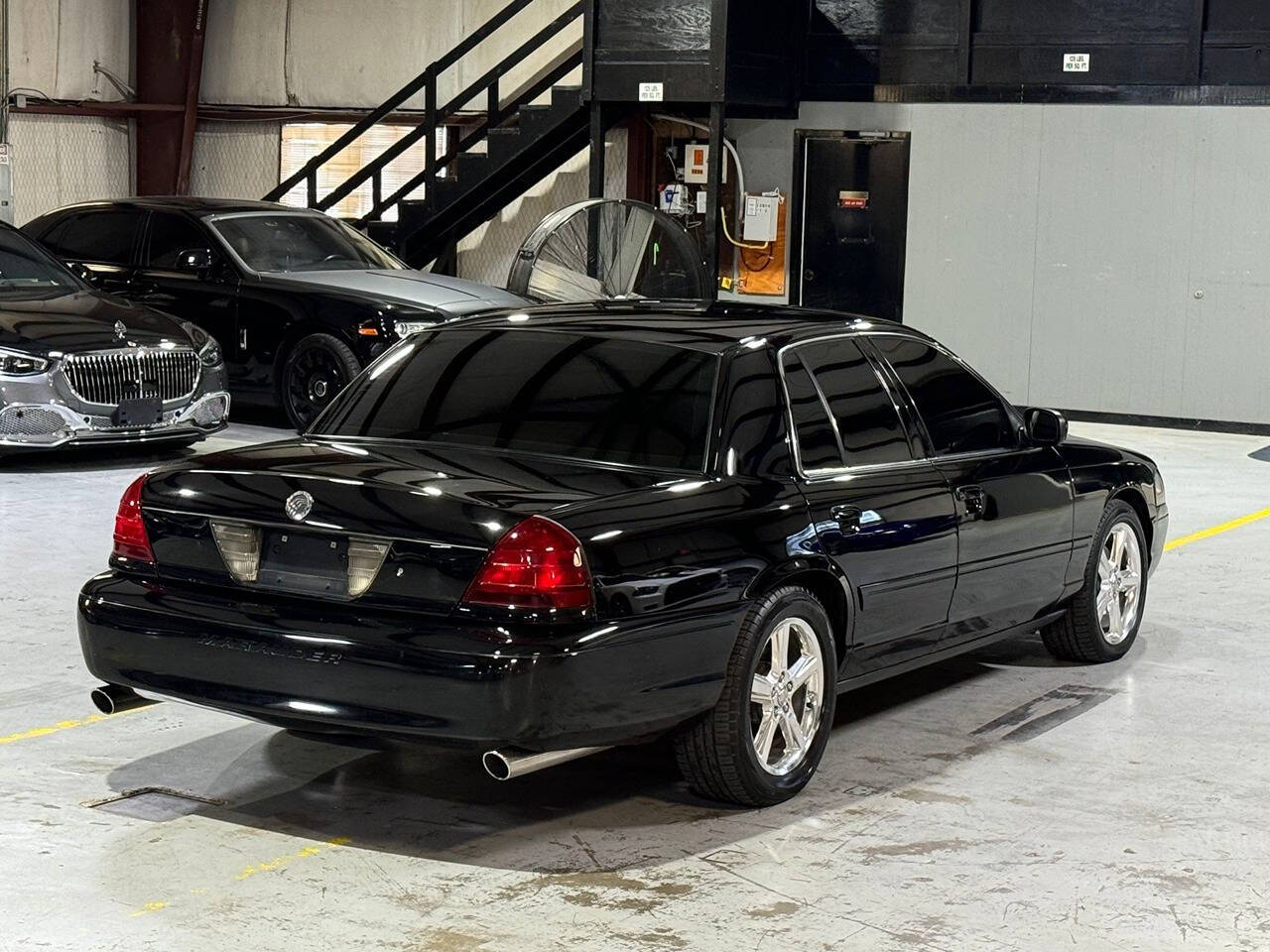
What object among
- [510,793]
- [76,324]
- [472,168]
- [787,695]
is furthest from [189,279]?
[787,695]

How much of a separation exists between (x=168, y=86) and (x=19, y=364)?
1107 centimetres

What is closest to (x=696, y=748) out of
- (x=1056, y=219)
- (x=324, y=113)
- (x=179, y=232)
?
(x=179, y=232)

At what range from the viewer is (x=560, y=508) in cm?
502

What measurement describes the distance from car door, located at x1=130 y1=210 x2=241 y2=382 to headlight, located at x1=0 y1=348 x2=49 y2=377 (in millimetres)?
2767

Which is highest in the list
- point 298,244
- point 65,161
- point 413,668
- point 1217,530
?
point 65,161

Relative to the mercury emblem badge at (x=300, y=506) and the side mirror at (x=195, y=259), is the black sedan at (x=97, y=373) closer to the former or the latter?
the side mirror at (x=195, y=259)

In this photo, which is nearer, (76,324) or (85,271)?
(76,324)

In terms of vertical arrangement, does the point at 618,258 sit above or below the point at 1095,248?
below

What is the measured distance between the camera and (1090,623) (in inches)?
292

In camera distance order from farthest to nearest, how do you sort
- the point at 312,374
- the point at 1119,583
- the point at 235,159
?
the point at 235,159 → the point at 312,374 → the point at 1119,583

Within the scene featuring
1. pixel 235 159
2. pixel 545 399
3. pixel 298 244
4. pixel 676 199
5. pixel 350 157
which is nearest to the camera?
pixel 545 399

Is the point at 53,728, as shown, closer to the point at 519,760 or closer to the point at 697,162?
the point at 519,760

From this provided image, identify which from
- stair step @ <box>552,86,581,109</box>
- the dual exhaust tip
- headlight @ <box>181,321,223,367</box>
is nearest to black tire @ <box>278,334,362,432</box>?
headlight @ <box>181,321,223,367</box>

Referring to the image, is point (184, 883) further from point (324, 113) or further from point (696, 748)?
point (324, 113)
